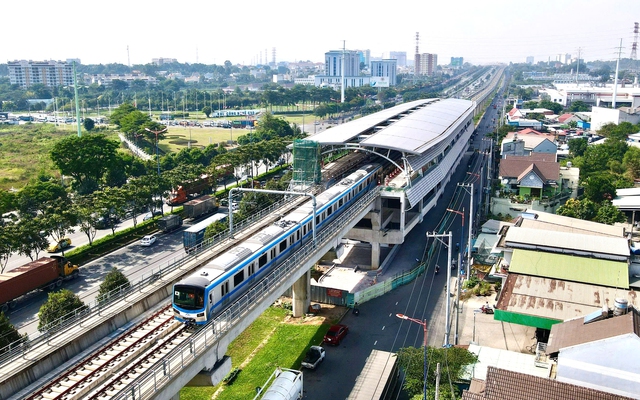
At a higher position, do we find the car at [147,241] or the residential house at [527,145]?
the residential house at [527,145]

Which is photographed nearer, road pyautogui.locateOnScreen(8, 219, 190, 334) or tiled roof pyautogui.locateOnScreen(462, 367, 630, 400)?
tiled roof pyautogui.locateOnScreen(462, 367, 630, 400)

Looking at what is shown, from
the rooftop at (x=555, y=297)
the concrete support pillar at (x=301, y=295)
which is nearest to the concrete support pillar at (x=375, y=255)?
the concrete support pillar at (x=301, y=295)

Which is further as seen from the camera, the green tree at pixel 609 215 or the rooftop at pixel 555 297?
the green tree at pixel 609 215

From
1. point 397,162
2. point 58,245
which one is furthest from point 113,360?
point 397,162

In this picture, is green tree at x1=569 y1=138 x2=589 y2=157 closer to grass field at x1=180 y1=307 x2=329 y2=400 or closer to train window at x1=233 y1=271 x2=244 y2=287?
grass field at x1=180 y1=307 x2=329 y2=400

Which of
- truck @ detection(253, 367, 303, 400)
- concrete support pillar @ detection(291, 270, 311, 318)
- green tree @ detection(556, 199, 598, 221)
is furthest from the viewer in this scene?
green tree @ detection(556, 199, 598, 221)

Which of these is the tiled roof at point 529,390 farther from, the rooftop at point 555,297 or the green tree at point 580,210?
the green tree at point 580,210

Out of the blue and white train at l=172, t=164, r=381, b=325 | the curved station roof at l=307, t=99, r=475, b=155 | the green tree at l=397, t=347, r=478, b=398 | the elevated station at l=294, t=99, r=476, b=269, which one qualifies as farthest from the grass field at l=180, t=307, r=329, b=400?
the curved station roof at l=307, t=99, r=475, b=155
